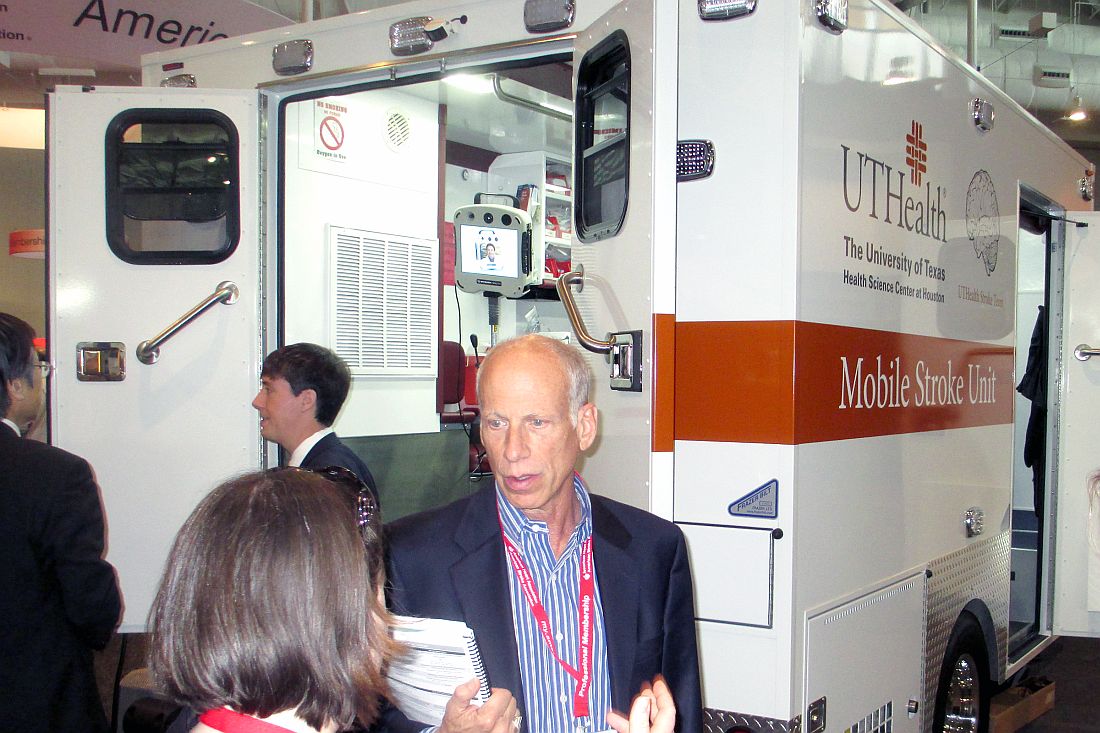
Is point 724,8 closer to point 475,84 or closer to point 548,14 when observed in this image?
point 548,14

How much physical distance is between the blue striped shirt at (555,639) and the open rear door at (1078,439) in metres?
3.60

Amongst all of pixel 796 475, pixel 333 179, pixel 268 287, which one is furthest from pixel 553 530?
pixel 333 179

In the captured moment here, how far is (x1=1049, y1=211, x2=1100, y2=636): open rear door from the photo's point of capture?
4.62m

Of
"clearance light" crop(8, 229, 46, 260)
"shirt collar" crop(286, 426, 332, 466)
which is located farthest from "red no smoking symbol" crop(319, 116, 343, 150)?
"clearance light" crop(8, 229, 46, 260)

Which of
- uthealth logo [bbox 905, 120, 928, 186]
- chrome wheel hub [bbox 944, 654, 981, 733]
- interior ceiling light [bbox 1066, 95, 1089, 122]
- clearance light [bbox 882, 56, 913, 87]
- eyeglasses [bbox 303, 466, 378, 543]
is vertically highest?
interior ceiling light [bbox 1066, 95, 1089, 122]

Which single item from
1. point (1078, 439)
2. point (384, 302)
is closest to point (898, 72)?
point (1078, 439)

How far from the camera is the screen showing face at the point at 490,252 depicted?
12.4 feet

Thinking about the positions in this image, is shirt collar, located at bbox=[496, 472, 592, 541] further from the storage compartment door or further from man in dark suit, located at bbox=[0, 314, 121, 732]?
man in dark suit, located at bbox=[0, 314, 121, 732]

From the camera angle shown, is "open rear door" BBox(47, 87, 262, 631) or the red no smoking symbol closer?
"open rear door" BBox(47, 87, 262, 631)

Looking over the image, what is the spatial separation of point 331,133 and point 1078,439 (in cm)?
397

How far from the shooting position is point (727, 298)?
250cm

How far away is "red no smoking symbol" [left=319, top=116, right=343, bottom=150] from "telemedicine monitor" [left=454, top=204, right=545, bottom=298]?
3.91ft

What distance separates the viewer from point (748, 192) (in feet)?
8.17

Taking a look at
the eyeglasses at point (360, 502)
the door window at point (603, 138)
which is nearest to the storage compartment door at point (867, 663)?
the door window at point (603, 138)
